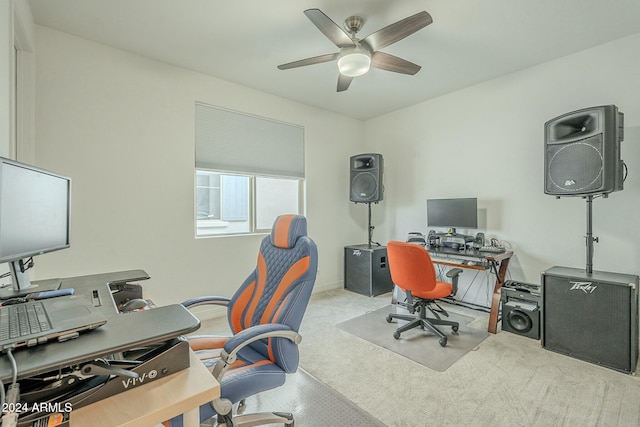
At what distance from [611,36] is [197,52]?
12.1ft

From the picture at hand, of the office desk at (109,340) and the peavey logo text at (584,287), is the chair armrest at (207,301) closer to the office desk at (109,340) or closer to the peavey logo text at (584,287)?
the office desk at (109,340)

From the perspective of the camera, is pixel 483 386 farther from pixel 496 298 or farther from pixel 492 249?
pixel 492 249

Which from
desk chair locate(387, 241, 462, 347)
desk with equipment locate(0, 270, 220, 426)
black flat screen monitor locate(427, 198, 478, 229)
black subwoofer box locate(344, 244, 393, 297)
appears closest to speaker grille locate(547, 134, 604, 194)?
black flat screen monitor locate(427, 198, 478, 229)

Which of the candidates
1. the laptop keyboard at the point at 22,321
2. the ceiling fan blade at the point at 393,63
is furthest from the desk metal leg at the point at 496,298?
the laptop keyboard at the point at 22,321

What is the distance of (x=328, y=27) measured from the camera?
1925mm

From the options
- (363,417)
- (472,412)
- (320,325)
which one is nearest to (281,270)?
(363,417)

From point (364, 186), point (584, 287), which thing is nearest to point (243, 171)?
point (364, 186)

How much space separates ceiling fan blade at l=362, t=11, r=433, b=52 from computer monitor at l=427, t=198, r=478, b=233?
6.76 ft

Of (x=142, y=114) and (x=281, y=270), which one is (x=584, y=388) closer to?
(x=281, y=270)

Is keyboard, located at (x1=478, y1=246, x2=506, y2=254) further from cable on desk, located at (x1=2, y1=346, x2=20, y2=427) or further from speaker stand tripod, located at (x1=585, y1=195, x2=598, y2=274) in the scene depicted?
cable on desk, located at (x1=2, y1=346, x2=20, y2=427)

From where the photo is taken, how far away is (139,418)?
2.15ft

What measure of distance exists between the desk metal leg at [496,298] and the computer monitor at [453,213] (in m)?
0.50

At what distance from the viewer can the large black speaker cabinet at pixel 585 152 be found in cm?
214

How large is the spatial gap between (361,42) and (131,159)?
2299 mm
